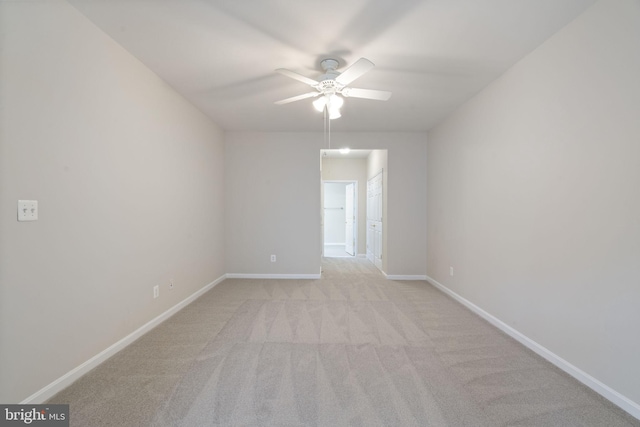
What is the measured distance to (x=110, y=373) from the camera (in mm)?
1897

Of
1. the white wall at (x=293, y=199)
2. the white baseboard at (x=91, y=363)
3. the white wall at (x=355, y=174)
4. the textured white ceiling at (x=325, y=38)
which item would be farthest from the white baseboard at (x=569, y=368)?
the white wall at (x=355, y=174)

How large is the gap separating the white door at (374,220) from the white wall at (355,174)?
1.26ft

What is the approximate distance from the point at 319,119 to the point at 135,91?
2.25m

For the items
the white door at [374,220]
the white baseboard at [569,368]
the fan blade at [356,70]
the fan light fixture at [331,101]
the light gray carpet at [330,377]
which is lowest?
the light gray carpet at [330,377]

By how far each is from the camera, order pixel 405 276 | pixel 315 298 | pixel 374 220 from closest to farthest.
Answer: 1. pixel 315 298
2. pixel 405 276
3. pixel 374 220

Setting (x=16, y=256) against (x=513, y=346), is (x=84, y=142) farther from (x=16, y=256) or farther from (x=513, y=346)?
(x=513, y=346)

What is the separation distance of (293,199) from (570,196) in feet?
11.4

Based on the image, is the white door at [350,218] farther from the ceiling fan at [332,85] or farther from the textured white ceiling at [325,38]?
the ceiling fan at [332,85]

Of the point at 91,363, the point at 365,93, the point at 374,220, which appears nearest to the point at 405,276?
the point at 374,220

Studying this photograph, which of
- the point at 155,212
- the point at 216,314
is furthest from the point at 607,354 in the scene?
the point at 155,212

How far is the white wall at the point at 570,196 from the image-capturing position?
157 centimetres

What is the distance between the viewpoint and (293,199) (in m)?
4.62

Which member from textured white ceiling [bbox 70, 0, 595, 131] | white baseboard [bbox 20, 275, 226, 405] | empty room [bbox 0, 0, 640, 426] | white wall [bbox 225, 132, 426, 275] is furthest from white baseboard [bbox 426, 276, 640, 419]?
white baseboard [bbox 20, 275, 226, 405]

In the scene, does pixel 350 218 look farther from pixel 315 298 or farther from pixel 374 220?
pixel 315 298
